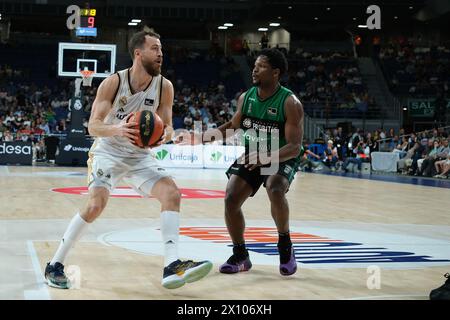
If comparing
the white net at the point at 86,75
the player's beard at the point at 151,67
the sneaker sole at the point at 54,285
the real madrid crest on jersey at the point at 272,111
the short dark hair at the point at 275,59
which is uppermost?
the white net at the point at 86,75

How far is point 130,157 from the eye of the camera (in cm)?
620

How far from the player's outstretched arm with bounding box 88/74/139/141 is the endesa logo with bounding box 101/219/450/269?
2.00 meters

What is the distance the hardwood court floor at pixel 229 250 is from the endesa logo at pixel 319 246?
1 cm

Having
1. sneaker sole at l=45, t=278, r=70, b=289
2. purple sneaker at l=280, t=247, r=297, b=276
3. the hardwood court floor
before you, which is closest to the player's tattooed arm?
purple sneaker at l=280, t=247, r=297, b=276

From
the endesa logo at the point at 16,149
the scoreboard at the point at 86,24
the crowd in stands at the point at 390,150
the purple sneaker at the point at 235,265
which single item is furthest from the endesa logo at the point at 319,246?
the endesa logo at the point at 16,149

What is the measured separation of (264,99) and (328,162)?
2352 centimetres

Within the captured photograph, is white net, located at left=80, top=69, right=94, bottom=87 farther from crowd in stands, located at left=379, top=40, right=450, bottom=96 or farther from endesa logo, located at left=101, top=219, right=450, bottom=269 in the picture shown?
crowd in stands, located at left=379, top=40, right=450, bottom=96

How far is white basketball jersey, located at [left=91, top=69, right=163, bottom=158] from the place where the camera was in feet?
20.2

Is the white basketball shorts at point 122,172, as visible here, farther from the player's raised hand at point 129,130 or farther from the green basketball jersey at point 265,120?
the green basketball jersey at point 265,120

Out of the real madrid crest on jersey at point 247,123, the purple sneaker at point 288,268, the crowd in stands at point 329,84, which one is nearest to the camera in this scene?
the purple sneaker at point 288,268

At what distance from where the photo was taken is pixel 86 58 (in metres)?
28.2

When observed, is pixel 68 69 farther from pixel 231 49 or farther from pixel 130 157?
pixel 130 157

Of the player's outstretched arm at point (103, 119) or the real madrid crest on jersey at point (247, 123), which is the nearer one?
the player's outstretched arm at point (103, 119)

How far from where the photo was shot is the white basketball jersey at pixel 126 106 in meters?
6.14
